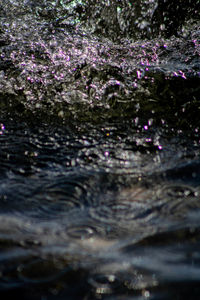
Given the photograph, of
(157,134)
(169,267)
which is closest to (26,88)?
(157,134)

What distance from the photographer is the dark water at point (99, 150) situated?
1.37m

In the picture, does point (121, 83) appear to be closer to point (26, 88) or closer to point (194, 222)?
point (26, 88)

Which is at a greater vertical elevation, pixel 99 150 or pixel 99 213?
pixel 99 150

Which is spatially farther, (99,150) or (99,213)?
(99,150)

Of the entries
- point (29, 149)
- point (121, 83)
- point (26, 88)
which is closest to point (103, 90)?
point (121, 83)

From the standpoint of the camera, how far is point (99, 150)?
2.59 m

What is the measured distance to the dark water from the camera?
1.37 m

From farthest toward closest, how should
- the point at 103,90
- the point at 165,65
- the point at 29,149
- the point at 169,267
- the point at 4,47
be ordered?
the point at 4,47 → the point at 165,65 → the point at 103,90 → the point at 29,149 → the point at 169,267

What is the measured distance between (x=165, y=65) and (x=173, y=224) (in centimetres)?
276

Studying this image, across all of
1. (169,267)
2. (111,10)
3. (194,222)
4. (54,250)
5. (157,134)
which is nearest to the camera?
(169,267)

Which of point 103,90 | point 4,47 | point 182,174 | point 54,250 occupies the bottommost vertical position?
point 54,250

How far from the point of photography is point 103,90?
140 inches

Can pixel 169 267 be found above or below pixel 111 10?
A: below

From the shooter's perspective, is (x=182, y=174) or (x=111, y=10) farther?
(x=111, y=10)
